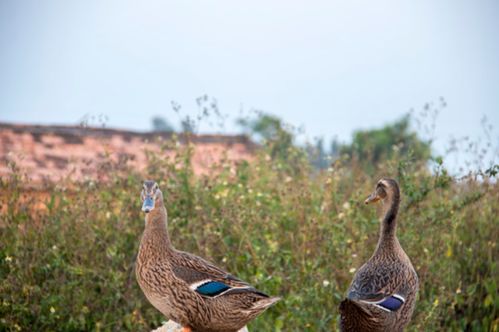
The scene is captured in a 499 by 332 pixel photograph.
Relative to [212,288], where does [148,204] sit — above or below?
above

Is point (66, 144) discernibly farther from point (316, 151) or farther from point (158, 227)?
point (158, 227)

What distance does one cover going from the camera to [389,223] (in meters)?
7.68

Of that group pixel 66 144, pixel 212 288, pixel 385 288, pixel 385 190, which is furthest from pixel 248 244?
pixel 66 144

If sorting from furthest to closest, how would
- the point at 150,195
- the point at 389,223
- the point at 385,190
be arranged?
the point at 385,190
the point at 389,223
the point at 150,195

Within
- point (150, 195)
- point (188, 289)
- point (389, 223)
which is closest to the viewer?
Answer: point (188, 289)

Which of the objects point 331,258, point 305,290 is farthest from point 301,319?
point 331,258

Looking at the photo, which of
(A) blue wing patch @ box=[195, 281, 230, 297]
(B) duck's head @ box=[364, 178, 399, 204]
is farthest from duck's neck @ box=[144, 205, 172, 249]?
(B) duck's head @ box=[364, 178, 399, 204]

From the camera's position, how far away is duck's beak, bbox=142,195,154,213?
7.21 m

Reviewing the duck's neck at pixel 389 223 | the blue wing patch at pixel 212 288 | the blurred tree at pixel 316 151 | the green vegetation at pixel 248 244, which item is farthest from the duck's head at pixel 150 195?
the blurred tree at pixel 316 151

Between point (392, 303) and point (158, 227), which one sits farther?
point (158, 227)

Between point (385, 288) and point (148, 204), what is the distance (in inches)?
79.4

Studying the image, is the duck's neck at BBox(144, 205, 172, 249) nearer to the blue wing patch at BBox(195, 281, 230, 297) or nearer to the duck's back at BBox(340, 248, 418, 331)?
the blue wing patch at BBox(195, 281, 230, 297)

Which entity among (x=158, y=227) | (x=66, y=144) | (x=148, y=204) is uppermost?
(x=66, y=144)

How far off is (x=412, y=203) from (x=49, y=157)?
1132cm
